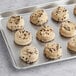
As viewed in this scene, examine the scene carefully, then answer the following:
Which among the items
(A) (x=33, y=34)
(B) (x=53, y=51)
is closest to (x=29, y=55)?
(B) (x=53, y=51)

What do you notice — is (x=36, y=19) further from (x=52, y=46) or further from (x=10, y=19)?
(x=52, y=46)

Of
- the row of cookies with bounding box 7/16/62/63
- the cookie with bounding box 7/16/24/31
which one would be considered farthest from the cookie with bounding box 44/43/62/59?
the cookie with bounding box 7/16/24/31

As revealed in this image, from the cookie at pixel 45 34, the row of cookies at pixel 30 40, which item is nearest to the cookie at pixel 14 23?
the row of cookies at pixel 30 40

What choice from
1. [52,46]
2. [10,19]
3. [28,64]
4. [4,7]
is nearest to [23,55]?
[28,64]

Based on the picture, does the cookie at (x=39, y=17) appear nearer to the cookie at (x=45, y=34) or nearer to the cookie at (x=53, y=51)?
the cookie at (x=45, y=34)

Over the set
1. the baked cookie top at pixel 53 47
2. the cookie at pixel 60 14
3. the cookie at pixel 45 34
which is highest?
the cookie at pixel 60 14

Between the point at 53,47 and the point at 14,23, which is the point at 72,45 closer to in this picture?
the point at 53,47
